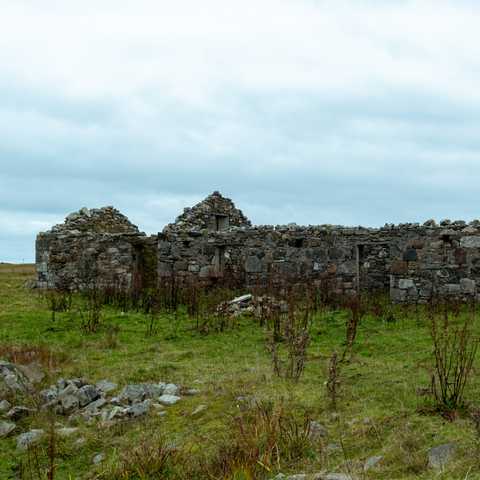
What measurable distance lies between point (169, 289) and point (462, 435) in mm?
12054

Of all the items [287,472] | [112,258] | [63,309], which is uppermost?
[112,258]

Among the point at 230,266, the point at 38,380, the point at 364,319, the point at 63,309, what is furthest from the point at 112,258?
the point at 38,380

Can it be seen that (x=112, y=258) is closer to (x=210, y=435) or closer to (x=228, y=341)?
(x=228, y=341)

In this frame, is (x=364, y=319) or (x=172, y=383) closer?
(x=172, y=383)

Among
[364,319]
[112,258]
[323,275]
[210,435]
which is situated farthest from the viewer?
[112,258]

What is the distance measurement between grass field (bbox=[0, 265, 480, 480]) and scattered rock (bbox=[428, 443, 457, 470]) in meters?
0.07

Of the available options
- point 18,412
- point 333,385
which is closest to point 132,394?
point 18,412

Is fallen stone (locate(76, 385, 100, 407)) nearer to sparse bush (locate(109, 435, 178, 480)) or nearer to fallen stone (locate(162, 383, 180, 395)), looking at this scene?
fallen stone (locate(162, 383, 180, 395))

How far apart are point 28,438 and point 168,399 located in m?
1.62

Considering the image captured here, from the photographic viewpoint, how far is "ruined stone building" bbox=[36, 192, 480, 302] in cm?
1675

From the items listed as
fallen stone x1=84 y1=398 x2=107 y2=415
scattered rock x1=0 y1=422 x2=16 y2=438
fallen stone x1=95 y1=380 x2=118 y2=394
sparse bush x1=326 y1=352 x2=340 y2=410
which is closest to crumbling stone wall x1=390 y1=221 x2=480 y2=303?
sparse bush x1=326 y1=352 x2=340 y2=410

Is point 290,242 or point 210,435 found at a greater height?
point 290,242

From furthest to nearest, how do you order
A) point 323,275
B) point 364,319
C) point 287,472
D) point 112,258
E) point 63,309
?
point 112,258 < point 323,275 < point 63,309 < point 364,319 < point 287,472

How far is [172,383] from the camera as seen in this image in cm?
909
